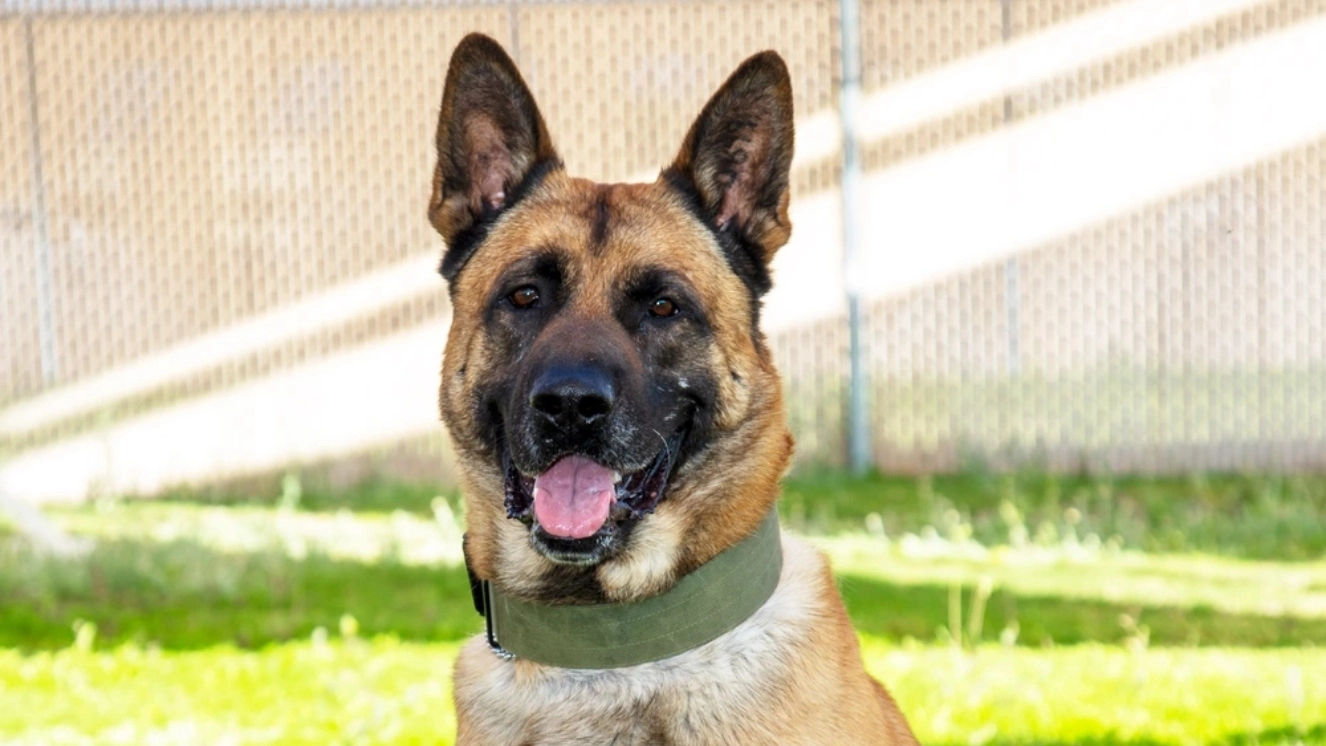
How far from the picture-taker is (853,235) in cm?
818

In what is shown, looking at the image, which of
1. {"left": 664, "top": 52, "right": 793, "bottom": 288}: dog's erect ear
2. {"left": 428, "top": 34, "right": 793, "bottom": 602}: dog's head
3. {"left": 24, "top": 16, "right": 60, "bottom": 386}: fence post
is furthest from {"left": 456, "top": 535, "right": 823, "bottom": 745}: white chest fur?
{"left": 24, "top": 16, "right": 60, "bottom": 386}: fence post

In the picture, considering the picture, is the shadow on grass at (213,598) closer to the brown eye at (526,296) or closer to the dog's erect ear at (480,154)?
the dog's erect ear at (480,154)

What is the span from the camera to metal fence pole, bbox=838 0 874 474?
26.5ft

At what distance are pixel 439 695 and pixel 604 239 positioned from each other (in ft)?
6.84

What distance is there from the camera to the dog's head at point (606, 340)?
2758mm

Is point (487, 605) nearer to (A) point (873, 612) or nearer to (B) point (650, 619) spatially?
(B) point (650, 619)

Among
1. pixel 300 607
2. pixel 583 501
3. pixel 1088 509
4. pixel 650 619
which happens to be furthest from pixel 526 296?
pixel 1088 509

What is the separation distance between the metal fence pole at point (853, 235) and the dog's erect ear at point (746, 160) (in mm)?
4984

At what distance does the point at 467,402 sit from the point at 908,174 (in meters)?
5.62

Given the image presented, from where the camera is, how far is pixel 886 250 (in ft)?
26.9

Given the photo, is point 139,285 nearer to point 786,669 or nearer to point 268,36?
point 268,36

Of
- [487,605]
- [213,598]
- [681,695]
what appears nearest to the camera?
[681,695]

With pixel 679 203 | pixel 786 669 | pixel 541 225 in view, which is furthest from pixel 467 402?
pixel 786 669

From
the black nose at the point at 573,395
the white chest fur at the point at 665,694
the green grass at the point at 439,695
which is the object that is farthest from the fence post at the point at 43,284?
the black nose at the point at 573,395
